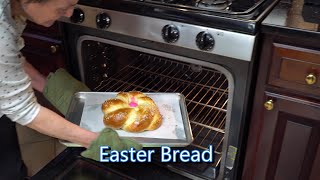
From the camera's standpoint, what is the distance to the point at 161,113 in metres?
1.25

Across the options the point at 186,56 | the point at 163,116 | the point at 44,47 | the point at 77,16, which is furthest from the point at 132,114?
the point at 44,47

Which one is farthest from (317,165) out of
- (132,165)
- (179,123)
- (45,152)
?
(45,152)

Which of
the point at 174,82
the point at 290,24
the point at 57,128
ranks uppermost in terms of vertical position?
the point at 290,24

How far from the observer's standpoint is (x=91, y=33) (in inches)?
48.6

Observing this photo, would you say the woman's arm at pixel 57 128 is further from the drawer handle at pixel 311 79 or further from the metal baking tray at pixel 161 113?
the drawer handle at pixel 311 79

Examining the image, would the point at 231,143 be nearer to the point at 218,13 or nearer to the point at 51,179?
the point at 218,13

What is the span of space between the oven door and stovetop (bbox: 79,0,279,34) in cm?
11

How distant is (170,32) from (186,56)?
0.09 m

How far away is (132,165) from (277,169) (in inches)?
20.3

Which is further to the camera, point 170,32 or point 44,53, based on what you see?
point 44,53

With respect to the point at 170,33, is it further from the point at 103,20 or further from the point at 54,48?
the point at 54,48

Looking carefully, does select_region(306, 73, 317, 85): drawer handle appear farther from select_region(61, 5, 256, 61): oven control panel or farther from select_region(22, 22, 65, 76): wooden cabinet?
select_region(22, 22, 65, 76): wooden cabinet

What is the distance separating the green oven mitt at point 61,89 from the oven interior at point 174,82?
103 millimetres

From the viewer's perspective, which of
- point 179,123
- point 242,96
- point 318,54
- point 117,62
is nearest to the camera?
point 318,54
